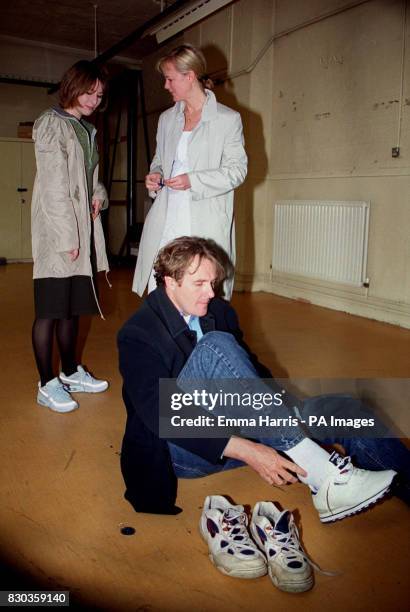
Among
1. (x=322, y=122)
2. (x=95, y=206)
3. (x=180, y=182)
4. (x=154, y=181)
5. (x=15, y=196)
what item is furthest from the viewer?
(x=15, y=196)

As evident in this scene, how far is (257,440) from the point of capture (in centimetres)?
148

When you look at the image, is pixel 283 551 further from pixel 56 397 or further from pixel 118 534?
pixel 56 397

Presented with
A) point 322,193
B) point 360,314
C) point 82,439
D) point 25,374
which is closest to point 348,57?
point 322,193

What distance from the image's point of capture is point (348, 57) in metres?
4.59

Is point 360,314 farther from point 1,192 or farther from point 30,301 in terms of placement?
point 1,192

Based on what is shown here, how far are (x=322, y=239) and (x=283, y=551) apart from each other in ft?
12.7

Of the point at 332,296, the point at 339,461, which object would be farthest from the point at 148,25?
the point at 339,461

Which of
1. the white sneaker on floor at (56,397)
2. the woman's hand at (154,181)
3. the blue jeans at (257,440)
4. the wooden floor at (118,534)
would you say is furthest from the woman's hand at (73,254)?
the blue jeans at (257,440)

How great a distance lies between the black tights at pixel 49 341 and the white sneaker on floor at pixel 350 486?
4.60 ft

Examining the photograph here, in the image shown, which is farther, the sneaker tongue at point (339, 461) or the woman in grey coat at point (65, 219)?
the woman in grey coat at point (65, 219)

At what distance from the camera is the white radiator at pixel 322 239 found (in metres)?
4.61

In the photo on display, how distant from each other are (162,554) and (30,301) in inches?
151

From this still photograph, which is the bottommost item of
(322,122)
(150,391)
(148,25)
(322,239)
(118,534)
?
(118,534)

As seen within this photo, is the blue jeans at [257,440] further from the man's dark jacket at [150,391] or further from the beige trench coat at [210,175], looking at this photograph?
the beige trench coat at [210,175]
